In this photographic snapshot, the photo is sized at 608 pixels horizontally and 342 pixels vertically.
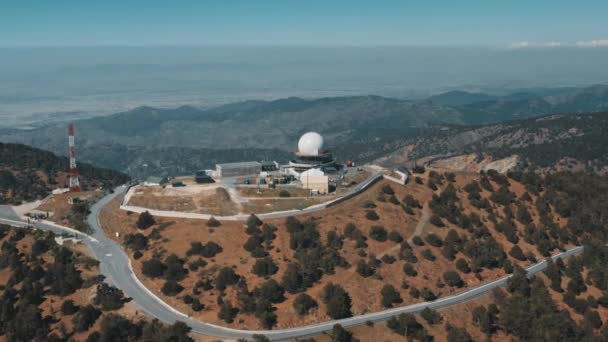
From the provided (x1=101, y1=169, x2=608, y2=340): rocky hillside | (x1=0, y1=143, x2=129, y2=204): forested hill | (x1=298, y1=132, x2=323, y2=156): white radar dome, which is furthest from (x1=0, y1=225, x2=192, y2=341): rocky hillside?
(x1=298, y1=132, x2=323, y2=156): white radar dome

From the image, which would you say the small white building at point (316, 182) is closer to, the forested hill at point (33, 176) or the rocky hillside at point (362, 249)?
the rocky hillside at point (362, 249)

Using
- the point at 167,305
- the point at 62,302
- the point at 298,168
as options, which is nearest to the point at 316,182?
the point at 298,168

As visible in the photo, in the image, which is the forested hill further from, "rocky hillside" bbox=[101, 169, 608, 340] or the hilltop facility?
the hilltop facility

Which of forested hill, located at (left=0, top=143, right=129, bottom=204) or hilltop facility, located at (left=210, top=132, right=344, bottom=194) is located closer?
hilltop facility, located at (left=210, top=132, right=344, bottom=194)

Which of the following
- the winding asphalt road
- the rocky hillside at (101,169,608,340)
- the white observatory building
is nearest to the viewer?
the winding asphalt road

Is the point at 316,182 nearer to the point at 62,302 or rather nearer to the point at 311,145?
the point at 311,145
